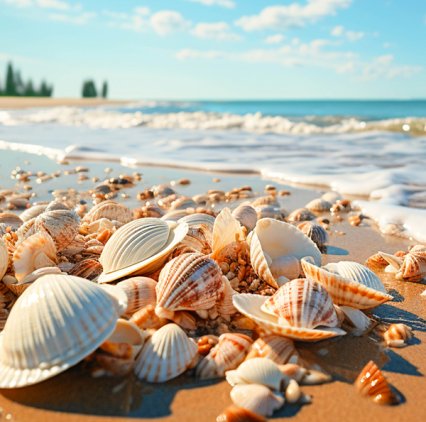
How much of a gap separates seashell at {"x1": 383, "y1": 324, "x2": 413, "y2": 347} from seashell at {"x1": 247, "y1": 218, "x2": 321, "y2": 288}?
56cm

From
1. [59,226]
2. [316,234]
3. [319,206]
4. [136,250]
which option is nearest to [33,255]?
[59,226]

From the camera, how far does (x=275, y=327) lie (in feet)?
6.24

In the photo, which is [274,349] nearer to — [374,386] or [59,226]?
[374,386]

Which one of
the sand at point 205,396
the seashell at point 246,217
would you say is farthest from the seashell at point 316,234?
the sand at point 205,396

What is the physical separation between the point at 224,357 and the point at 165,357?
0.23 metres

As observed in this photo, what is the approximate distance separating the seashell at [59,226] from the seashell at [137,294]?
2.74 ft

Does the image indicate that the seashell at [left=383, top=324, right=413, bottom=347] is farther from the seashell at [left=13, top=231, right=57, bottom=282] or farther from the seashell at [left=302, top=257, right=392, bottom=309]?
the seashell at [left=13, top=231, right=57, bottom=282]

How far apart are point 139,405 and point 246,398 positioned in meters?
0.37

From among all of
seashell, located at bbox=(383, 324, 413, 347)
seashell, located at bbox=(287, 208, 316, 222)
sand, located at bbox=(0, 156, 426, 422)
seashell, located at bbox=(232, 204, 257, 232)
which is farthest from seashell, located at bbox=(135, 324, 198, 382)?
seashell, located at bbox=(287, 208, 316, 222)

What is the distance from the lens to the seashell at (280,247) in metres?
2.55

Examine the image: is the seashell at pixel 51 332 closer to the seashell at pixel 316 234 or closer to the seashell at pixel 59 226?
the seashell at pixel 59 226

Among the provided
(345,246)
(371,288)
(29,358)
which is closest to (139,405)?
(29,358)

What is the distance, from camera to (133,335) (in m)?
1.93

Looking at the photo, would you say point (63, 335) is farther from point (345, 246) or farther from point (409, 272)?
point (345, 246)
